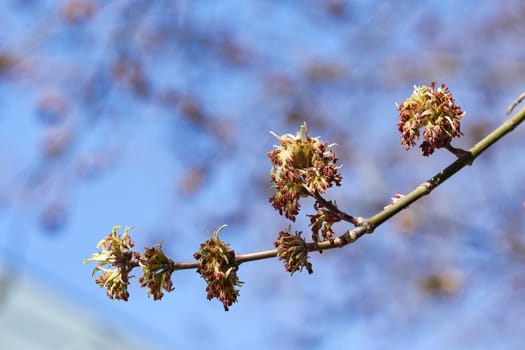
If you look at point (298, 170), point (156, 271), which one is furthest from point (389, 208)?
point (156, 271)

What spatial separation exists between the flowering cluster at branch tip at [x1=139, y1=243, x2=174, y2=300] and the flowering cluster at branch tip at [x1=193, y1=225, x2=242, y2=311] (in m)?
0.11

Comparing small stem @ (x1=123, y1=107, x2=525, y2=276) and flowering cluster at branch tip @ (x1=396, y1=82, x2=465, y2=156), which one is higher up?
flowering cluster at branch tip @ (x1=396, y1=82, x2=465, y2=156)

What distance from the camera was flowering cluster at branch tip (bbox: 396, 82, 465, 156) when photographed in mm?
1835

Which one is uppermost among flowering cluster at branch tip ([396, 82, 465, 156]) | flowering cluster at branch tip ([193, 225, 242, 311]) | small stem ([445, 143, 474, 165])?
flowering cluster at branch tip ([396, 82, 465, 156])

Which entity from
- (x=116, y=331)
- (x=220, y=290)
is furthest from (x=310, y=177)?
(x=116, y=331)

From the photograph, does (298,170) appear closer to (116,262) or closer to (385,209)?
(385,209)

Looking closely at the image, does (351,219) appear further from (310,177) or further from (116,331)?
(116,331)

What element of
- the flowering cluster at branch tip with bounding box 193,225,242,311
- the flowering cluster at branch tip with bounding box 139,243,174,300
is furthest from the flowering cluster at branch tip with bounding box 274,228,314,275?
the flowering cluster at branch tip with bounding box 139,243,174,300

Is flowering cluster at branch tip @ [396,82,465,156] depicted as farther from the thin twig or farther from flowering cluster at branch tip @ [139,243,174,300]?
flowering cluster at branch tip @ [139,243,174,300]

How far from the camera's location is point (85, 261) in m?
1.97

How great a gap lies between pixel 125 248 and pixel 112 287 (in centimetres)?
11

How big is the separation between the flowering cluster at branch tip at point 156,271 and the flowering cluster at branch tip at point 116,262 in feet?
0.20

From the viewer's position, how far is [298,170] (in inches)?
71.1

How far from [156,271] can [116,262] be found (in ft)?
0.39
